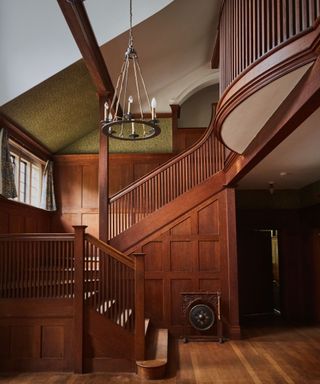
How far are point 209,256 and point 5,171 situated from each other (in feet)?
12.1

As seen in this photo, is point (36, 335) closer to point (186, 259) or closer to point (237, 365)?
point (237, 365)

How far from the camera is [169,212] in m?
6.64

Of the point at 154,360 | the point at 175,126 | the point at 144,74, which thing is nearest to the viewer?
the point at 154,360

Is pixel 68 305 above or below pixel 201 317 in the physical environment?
above

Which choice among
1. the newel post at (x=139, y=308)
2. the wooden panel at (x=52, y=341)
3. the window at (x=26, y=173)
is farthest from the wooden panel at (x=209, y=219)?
the window at (x=26, y=173)

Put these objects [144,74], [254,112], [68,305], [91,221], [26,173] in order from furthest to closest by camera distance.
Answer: [91,221] < [144,74] < [26,173] < [68,305] < [254,112]

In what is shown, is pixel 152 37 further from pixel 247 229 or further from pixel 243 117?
pixel 247 229

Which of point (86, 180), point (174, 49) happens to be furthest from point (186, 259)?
point (174, 49)

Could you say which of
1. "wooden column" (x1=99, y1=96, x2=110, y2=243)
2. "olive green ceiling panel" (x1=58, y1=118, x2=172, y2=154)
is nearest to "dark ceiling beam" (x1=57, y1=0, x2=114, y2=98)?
"wooden column" (x1=99, y1=96, x2=110, y2=243)

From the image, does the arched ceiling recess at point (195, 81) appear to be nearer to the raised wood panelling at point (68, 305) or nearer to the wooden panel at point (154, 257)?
the wooden panel at point (154, 257)

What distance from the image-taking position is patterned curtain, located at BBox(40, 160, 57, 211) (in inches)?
313

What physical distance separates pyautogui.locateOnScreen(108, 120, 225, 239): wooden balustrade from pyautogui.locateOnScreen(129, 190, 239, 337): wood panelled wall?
44 cm

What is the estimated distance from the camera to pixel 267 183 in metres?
7.57

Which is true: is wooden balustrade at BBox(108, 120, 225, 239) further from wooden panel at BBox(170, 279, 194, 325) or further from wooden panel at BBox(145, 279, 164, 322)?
wooden panel at BBox(170, 279, 194, 325)
